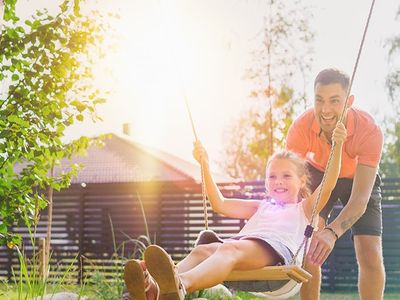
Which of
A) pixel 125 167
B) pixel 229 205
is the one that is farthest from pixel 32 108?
pixel 125 167

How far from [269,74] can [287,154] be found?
7239mm

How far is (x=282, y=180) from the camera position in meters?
3.16

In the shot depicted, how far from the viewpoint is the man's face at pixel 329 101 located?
10.5 ft

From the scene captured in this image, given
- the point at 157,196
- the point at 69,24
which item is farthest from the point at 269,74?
the point at 69,24

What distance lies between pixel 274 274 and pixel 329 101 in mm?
878

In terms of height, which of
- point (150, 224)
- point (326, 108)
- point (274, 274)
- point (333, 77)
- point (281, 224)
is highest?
point (333, 77)

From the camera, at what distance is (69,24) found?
3.89m

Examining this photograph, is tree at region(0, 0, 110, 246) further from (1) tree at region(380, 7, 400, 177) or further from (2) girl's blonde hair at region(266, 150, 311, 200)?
(1) tree at region(380, 7, 400, 177)

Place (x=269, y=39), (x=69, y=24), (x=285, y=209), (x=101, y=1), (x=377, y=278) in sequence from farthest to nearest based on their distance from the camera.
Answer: (x=269, y=39)
(x=101, y=1)
(x=69, y=24)
(x=377, y=278)
(x=285, y=209)

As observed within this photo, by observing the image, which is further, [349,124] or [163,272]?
[349,124]

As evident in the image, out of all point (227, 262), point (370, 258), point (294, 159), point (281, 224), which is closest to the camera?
point (227, 262)

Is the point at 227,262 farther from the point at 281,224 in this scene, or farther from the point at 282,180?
the point at 282,180

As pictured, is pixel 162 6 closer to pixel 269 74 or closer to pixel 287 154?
pixel 287 154

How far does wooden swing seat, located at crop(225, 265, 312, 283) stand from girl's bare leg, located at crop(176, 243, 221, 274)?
0.42 feet
